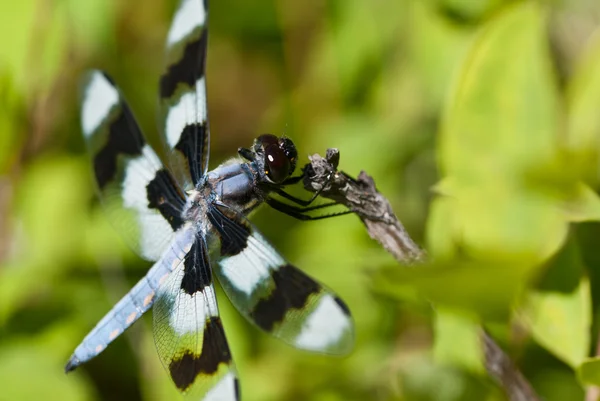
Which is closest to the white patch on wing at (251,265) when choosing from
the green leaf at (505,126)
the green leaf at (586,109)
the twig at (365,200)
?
the twig at (365,200)

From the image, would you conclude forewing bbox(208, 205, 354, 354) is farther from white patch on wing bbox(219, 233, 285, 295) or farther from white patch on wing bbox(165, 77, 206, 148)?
white patch on wing bbox(165, 77, 206, 148)

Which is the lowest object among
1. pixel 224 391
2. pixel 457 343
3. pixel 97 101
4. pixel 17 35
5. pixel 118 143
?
pixel 457 343

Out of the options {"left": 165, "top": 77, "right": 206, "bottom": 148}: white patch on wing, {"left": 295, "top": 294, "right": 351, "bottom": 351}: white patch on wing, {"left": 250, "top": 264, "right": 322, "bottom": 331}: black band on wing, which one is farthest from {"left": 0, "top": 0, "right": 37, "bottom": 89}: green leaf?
{"left": 295, "top": 294, "right": 351, "bottom": 351}: white patch on wing

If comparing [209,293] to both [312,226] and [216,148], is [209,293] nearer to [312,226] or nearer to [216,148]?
[312,226]

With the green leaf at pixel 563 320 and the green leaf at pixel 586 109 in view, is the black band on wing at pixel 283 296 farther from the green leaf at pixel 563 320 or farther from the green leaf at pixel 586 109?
the green leaf at pixel 586 109

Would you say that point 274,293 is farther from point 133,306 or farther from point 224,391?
point 133,306

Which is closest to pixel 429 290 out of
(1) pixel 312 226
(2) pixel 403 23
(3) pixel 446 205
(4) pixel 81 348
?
(3) pixel 446 205

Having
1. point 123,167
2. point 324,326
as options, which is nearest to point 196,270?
point 324,326
